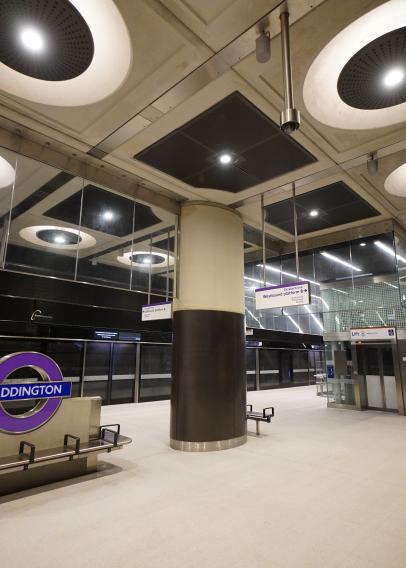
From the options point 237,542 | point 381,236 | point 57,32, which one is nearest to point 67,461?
point 237,542

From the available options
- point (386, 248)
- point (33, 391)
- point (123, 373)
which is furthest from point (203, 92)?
point (123, 373)

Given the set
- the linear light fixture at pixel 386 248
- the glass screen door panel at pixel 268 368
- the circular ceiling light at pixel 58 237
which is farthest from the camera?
the glass screen door panel at pixel 268 368

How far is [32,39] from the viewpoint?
10.6 ft

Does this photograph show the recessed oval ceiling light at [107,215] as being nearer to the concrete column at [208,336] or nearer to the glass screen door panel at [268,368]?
the concrete column at [208,336]

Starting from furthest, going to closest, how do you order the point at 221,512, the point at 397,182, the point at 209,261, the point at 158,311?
the point at 158,311
the point at 209,261
the point at 397,182
the point at 221,512

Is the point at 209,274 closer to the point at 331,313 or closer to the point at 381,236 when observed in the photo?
the point at 381,236

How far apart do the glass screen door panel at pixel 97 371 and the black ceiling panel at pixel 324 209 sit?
7169 millimetres

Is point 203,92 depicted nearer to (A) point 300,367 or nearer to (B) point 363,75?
(B) point 363,75

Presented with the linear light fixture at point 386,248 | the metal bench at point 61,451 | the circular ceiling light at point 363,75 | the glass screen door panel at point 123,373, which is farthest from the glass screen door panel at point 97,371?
the circular ceiling light at point 363,75

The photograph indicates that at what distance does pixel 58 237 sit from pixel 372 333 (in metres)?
9.00

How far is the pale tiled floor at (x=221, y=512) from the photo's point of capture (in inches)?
105

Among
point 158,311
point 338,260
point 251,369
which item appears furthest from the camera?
point 251,369

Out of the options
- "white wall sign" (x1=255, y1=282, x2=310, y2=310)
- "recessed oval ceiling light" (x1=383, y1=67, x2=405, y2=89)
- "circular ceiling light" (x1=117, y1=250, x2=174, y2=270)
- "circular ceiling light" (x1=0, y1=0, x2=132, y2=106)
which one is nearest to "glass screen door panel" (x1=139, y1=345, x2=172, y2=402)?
"circular ceiling light" (x1=117, y1=250, x2=174, y2=270)

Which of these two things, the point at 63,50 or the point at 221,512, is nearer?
the point at 63,50
